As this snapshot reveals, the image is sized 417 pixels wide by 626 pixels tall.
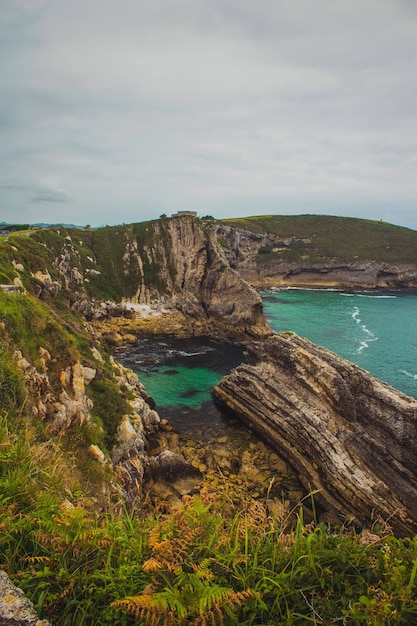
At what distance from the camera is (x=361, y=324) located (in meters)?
72.6

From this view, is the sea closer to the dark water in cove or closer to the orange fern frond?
the dark water in cove

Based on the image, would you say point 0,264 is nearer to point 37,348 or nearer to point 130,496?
point 37,348

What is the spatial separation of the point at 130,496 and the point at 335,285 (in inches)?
4886

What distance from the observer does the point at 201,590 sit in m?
3.35

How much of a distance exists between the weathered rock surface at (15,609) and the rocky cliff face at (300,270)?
418ft

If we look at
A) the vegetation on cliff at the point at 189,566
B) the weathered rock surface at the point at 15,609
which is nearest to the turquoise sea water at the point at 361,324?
the vegetation on cliff at the point at 189,566

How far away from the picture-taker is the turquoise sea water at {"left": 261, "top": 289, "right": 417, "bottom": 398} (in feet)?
159

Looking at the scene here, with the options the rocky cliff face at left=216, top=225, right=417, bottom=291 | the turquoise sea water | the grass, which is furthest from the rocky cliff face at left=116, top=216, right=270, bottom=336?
the rocky cliff face at left=216, top=225, right=417, bottom=291

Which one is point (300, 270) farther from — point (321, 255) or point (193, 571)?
point (193, 571)

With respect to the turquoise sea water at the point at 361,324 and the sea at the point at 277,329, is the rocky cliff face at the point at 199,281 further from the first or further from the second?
the turquoise sea water at the point at 361,324

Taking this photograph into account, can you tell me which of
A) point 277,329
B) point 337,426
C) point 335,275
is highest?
point 335,275

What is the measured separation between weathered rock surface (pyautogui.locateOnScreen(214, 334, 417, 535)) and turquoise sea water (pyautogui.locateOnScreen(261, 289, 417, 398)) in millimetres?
17294

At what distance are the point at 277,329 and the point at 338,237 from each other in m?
103

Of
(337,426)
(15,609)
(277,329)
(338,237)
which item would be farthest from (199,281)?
(338,237)
